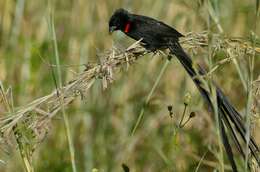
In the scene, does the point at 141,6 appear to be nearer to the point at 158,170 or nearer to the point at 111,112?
the point at 111,112

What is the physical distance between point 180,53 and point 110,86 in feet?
7.52

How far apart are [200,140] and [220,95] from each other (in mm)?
2280

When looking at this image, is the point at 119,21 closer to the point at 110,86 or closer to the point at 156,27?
the point at 156,27

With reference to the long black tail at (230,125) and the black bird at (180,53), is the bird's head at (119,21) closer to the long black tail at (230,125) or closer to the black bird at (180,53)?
the black bird at (180,53)

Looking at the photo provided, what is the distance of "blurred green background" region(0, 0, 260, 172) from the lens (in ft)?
15.7

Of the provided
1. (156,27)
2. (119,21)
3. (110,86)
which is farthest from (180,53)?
(110,86)

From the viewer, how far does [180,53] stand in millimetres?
2789

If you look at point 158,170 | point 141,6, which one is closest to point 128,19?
point 158,170

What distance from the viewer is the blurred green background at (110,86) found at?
15.7ft

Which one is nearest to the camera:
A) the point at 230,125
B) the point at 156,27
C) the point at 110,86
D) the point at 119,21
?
the point at 230,125

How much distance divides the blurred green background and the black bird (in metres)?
1.26

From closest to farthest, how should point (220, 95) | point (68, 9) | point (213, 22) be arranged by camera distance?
point (213, 22), point (220, 95), point (68, 9)

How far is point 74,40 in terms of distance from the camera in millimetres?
5359

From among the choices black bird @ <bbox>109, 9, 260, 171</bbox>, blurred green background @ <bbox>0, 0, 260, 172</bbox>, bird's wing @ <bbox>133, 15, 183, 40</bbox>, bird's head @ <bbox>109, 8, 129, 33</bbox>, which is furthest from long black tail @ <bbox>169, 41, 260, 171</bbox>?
blurred green background @ <bbox>0, 0, 260, 172</bbox>
